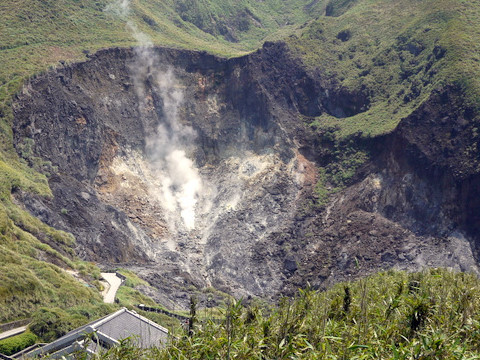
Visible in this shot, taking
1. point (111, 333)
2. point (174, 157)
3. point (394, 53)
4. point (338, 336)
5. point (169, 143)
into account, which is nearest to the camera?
point (338, 336)

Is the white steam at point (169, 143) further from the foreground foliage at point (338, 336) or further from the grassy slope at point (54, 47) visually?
the foreground foliage at point (338, 336)

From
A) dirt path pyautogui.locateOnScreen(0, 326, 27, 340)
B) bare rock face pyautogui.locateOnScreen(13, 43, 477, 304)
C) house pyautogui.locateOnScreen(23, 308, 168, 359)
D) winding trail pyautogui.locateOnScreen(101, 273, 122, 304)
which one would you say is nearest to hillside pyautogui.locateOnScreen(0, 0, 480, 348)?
bare rock face pyautogui.locateOnScreen(13, 43, 477, 304)

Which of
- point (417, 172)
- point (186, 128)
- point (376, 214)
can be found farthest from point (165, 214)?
point (417, 172)

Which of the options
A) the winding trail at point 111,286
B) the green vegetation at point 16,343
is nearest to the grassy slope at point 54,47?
the winding trail at point 111,286

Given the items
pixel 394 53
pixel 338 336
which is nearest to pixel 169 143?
pixel 394 53

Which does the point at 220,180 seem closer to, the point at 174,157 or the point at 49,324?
the point at 174,157

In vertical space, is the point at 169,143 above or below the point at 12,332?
above

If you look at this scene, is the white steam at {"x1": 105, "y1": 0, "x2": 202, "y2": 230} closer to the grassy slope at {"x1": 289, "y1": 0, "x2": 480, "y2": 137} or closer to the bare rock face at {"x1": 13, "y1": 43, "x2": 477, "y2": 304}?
the bare rock face at {"x1": 13, "y1": 43, "x2": 477, "y2": 304}

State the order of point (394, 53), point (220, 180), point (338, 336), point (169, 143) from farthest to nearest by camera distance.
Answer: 1. point (394, 53)
2. point (169, 143)
3. point (220, 180)
4. point (338, 336)
